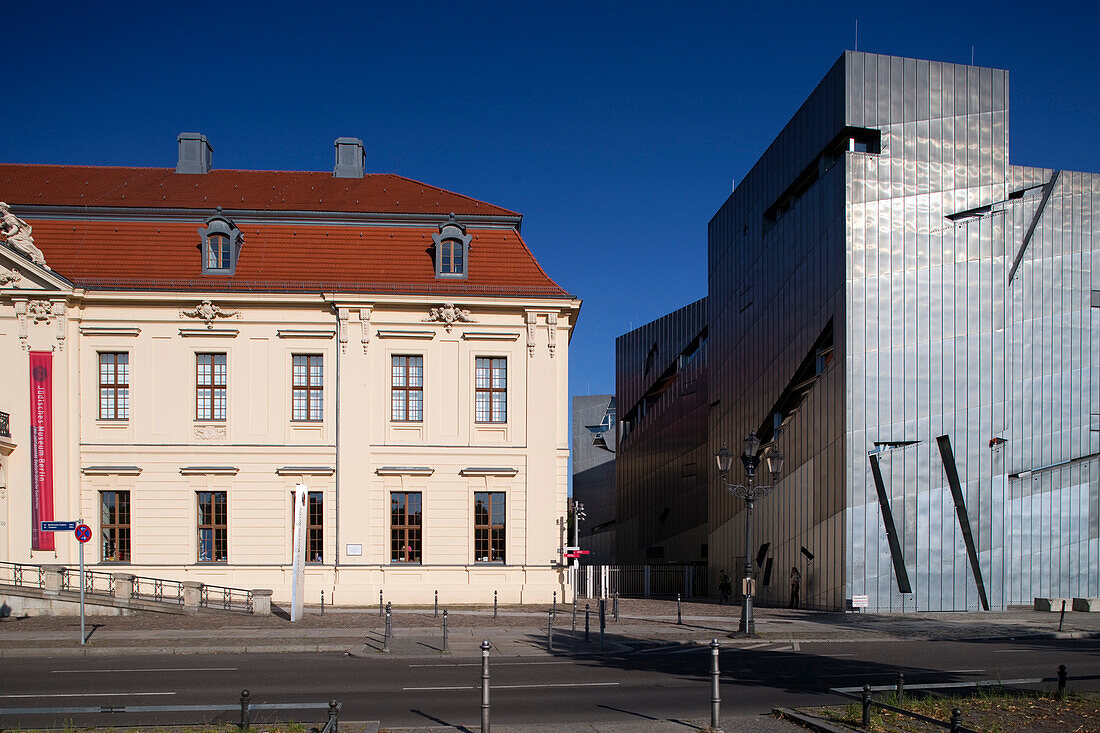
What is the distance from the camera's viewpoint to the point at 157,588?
30.4 metres

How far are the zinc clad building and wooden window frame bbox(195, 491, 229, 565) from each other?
810 inches

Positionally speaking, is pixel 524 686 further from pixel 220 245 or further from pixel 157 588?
pixel 220 245

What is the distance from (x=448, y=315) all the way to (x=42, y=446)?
13964 millimetres

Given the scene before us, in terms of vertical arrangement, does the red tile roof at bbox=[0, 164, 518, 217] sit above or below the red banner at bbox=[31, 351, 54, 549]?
above

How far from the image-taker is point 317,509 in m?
32.1

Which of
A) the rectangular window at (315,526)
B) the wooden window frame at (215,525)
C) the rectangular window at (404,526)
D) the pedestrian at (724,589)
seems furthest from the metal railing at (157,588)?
the pedestrian at (724,589)

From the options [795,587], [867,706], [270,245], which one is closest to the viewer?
[867,706]

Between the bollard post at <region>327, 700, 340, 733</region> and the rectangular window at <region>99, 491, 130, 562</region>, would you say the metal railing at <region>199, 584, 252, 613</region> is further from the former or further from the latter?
the bollard post at <region>327, 700, 340, 733</region>

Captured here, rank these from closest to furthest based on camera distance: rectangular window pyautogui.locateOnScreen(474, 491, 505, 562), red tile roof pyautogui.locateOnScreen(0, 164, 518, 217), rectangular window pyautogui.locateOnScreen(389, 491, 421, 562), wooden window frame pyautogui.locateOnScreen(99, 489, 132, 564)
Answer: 1. wooden window frame pyautogui.locateOnScreen(99, 489, 132, 564)
2. rectangular window pyautogui.locateOnScreen(389, 491, 421, 562)
3. rectangular window pyautogui.locateOnScreen(474, 491, 505, 562)
4. red tile roof pyautogui.locateOnScreen(0, 164, 518, 217)

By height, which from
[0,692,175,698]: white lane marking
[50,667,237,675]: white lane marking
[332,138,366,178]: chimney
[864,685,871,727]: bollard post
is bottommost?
[50,667,237,675]: white lane marking

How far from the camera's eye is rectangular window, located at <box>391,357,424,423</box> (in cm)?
3288

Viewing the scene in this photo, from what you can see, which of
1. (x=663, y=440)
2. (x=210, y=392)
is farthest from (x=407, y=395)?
(x=663, y=440)

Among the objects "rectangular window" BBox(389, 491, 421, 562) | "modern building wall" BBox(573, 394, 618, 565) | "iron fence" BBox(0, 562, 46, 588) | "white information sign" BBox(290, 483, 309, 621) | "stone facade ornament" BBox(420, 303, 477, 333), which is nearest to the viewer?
"white information sign" BBox(290, 483, 309, 621)

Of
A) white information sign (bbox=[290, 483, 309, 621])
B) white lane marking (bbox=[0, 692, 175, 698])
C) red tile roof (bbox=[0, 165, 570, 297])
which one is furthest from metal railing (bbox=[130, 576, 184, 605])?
white lane marking (bbox=[0, 692, 175, 698])
